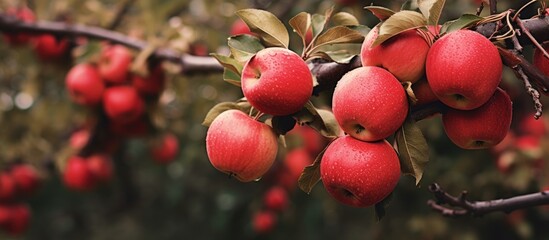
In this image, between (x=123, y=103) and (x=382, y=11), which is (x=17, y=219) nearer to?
(x=123, y=103)

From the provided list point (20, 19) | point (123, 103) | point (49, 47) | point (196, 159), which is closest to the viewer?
point (123, 103)

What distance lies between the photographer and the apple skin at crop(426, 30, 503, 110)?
0.81 metres

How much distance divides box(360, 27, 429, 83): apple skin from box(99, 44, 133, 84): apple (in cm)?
124

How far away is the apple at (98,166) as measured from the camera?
8.29 ft

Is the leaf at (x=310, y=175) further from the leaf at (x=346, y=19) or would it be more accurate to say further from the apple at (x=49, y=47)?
the apple at (x=49, y=47)

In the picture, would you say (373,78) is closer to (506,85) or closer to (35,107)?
→ (506,85)

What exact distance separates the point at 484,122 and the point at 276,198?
7.07 ft

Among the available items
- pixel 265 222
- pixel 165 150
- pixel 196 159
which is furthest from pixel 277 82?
pixel 196 159

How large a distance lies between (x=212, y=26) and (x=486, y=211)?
2.18 metres

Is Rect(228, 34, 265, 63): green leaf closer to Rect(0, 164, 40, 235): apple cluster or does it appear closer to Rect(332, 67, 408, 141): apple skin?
Rect(332, 67, 408, 141): apple skin

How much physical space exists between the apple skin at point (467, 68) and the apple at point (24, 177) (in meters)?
2.37

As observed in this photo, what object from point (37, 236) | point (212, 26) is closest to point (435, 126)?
point (212, 26)

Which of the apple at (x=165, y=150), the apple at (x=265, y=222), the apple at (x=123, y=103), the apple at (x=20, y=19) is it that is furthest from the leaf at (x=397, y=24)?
the apple at (x=265, y=222)

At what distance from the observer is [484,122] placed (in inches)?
34.0
